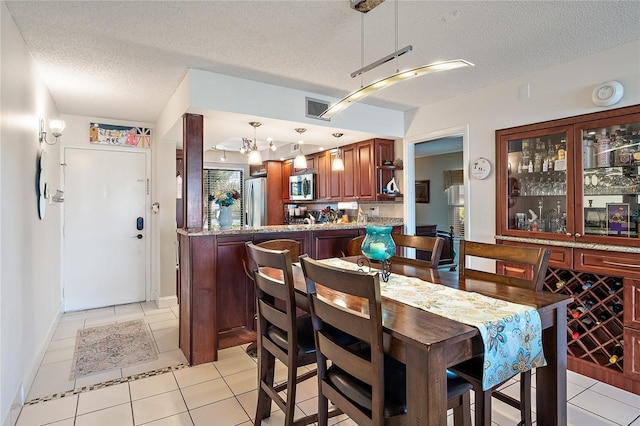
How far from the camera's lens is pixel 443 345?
116 centimetres

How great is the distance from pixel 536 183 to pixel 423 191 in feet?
14.0

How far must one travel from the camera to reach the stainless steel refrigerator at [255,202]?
6520mm

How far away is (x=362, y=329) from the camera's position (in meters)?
1.31

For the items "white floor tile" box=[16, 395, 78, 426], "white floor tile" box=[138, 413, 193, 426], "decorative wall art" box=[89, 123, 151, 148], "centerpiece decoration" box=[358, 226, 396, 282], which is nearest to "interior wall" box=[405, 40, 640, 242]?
"centerpiece decoration" box=[358, 226, 396, 282]

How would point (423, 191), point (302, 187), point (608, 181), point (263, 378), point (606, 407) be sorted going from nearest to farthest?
1. point (263, 378)
2. point (606, 407)
3. point (608, 181)
4. point (302, 187)
5. point (423, 191)

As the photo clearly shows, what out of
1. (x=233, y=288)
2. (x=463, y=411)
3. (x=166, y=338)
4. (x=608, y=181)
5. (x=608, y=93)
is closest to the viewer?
(x=463, y=411)

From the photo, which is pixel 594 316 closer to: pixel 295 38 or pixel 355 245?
pixel 355 245

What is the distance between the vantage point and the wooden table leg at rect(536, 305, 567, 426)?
1.61 meters

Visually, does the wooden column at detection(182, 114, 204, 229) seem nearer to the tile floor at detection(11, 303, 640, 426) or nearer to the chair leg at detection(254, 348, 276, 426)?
the tile floor at detection(11, 303, 640, 426)

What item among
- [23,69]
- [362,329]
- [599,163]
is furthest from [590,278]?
[23,69]

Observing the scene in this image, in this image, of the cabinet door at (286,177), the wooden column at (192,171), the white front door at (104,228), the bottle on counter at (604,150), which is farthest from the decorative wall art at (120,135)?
the bottle on counter at (604,150)

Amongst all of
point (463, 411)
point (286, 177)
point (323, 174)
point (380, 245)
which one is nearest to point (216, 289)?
point (380, 245)

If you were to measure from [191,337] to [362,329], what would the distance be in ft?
6.97

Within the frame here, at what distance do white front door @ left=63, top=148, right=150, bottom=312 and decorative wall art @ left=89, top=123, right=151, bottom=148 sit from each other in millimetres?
127
